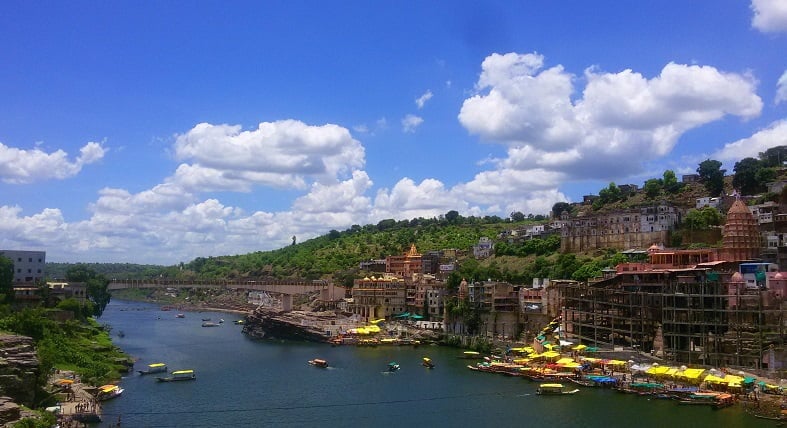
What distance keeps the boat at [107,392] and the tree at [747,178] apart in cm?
7348

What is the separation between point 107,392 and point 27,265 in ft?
143

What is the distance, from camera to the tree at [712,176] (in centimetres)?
8725

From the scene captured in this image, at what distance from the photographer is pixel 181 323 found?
102375 mm

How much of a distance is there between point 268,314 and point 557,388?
4948 cm

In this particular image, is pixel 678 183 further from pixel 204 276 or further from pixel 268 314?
pixel 204 276

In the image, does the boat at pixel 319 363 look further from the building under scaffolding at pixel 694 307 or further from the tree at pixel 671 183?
the tree at pixel 671 183

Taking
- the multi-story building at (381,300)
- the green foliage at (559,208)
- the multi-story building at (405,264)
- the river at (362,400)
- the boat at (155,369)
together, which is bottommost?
the river at (362,400)

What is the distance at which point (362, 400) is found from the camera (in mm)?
43094

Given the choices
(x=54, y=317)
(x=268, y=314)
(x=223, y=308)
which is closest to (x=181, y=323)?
(x=268, y=314)

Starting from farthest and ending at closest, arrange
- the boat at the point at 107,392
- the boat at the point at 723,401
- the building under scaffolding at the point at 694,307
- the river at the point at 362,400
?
1. the building under scaffolding at the point at 694,307
2. the boat at the point at 107,392
3. the boat at the point at 723,401
4. the river at the point at 362,400

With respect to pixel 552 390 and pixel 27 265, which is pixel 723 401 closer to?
pixel 552 390

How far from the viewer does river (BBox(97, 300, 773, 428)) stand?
123 feet

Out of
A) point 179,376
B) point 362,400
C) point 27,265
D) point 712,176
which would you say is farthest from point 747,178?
point 27,265

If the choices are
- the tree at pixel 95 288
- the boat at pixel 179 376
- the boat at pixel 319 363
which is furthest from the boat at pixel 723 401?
the tree at pixel 95 288
